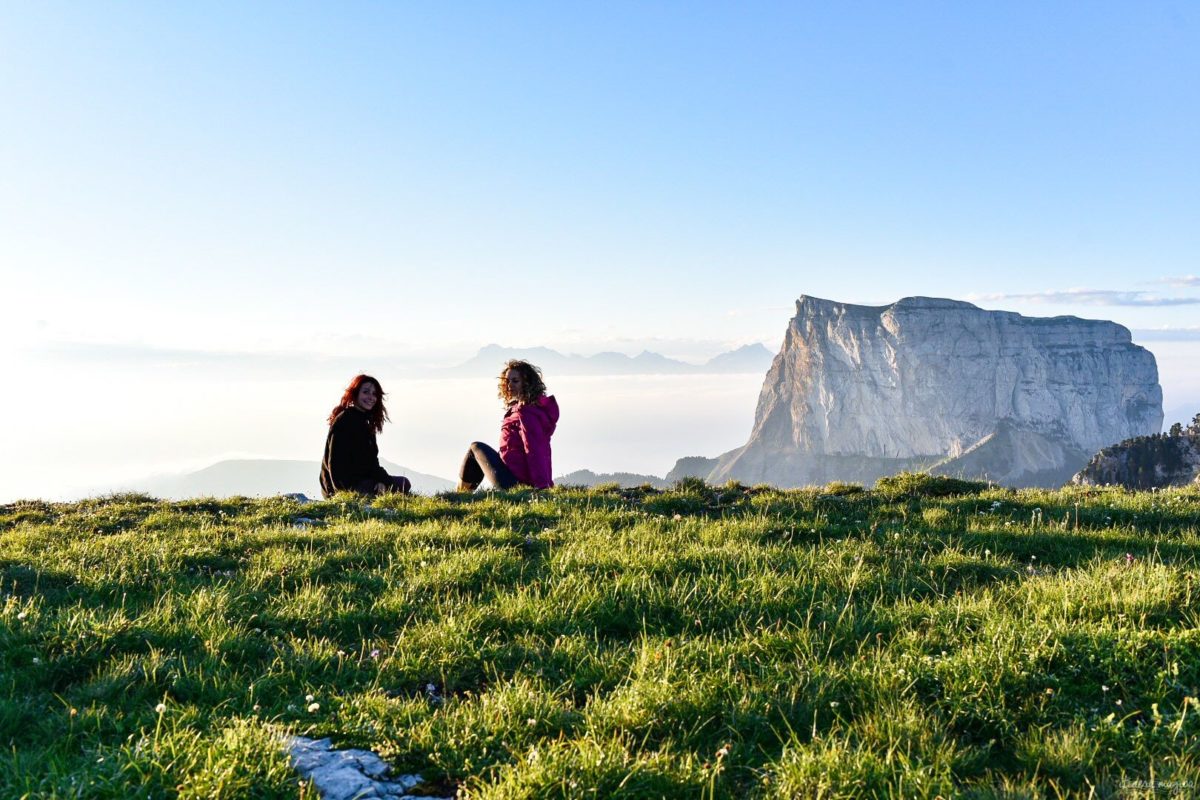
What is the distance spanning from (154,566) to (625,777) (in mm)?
6902

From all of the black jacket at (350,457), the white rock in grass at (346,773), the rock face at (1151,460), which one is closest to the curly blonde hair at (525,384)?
the black jacket at (350,457)

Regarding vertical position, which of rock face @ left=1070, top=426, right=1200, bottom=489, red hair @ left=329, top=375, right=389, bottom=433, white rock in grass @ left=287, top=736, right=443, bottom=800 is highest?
red hair @ left=329, top=375, right=389, bottom=433

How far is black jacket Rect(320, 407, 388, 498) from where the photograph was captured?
1548cm

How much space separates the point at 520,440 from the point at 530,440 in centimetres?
48

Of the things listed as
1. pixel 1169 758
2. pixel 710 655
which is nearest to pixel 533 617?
pixel 710 655

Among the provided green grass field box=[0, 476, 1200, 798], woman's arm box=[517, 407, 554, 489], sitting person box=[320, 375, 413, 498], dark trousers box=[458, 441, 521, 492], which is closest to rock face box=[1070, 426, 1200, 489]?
woman's arm box=[517, 407, 554, 489]

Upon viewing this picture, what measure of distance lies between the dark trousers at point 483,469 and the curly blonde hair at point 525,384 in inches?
51.2

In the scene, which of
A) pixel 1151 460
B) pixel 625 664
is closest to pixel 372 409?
pixel 625 664

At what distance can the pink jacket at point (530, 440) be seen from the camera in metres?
16.1

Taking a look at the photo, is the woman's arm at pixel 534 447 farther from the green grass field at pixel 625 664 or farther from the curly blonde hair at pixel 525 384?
the green grass field at pixel 625 664

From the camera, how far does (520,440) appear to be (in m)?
16.5

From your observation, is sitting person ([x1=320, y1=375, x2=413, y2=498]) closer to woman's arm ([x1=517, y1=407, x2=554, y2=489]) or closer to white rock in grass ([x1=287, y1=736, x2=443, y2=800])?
woman's arm ([x1=517, y1=407, x2=554, y2=489])

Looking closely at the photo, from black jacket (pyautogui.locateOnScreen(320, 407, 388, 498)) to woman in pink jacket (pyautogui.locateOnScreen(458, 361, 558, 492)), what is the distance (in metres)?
2.02

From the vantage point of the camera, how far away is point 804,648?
529cm
